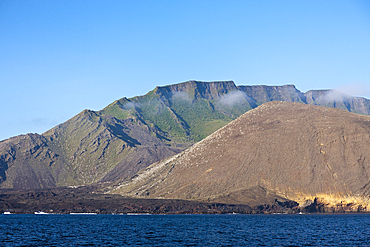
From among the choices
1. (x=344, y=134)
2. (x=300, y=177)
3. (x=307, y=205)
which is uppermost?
(x=344, y=134)

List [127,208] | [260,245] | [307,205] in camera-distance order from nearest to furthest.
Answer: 1. [260,245]
2. [307,205]
3. [127,208]

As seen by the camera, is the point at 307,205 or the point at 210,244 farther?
the point at 307,205

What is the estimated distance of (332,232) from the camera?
9306 cm

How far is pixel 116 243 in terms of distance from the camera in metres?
73.5

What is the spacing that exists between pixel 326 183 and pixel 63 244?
134 m

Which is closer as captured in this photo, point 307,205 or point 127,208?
point 307,205

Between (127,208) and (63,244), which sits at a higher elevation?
(63,244)

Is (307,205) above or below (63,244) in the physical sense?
below

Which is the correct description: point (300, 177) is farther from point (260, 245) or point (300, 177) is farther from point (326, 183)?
point (260, 245)

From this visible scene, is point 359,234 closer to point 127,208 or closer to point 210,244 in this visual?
point 210,244

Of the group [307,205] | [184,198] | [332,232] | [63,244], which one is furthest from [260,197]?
[63,244]

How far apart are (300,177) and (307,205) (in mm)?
14968

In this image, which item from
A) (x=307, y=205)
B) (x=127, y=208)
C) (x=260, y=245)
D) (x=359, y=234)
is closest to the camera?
(x=260, y=245)

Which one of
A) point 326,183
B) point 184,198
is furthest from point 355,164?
point 184,198
